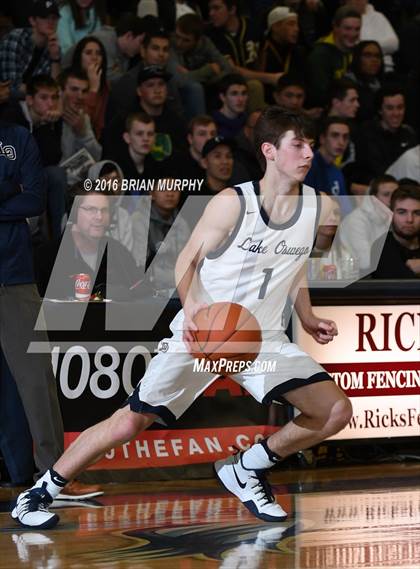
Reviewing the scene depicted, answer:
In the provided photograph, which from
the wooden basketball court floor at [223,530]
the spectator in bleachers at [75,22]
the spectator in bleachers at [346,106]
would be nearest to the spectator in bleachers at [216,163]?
the spectator in bleachers at [346,106]

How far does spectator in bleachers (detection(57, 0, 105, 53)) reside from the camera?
12.8 meters

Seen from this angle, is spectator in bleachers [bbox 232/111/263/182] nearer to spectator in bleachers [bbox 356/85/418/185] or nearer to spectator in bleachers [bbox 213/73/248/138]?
spectator in bleachers [bbox 213/73/248/138]

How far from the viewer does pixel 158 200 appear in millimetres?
10398

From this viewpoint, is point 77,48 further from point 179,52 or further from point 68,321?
point 68,321

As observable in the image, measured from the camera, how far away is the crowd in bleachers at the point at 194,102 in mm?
10352

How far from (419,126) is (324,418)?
8.73 m

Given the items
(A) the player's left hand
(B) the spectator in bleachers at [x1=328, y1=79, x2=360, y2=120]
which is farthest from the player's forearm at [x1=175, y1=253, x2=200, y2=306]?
(B) the spectator in bleachers at [x1=328, y1=79, x2=360, y2=120]

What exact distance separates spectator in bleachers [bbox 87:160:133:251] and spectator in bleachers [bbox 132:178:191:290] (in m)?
0.11

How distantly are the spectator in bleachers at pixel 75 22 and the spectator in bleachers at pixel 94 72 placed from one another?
2.69 ft

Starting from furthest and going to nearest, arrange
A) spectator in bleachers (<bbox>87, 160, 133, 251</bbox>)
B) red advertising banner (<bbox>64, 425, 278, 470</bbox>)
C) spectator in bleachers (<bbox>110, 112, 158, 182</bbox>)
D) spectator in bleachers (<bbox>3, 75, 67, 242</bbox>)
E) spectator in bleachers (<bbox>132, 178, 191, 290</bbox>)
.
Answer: spectator in bleachers (<bbox>110, 112, 158, 182</bbox>)
spectator in bleachers (<bbox>3, 75, 67, 242</bbox>)
spectator in bleachers (<bbox>87, 160, 133, 251</bbox>)
spectator in bleachers (<bbox>132, 178, 191, 290</bbox>)
red advertising banner (<bbox>64, 425, 278, 470</bbox>)

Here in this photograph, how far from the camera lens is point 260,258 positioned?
7020mm

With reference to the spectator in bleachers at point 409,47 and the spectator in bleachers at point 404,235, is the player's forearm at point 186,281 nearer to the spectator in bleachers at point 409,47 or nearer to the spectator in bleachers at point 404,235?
the spectator in bleachers at point 404,235

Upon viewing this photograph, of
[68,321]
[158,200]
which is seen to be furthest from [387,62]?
[68,321]

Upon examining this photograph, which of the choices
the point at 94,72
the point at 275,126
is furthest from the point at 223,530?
the point at 94,72
